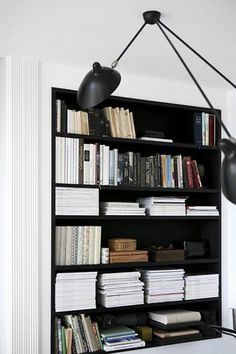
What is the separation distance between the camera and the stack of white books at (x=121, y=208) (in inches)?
142

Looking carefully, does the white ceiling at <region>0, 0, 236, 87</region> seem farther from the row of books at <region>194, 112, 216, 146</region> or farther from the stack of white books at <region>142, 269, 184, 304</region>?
the stack of white books at <region>142, 269, 184, 304</region>

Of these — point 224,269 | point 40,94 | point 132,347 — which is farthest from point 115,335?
point 40,94

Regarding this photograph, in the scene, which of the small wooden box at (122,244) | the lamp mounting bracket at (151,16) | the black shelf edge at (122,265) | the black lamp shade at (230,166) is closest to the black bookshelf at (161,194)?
the black shelf edge at (122,265)

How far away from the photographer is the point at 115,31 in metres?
2.85

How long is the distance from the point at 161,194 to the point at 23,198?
4.19 ft

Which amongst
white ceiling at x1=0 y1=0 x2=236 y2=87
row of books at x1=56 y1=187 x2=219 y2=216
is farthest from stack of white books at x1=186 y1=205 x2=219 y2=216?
white ceiling at x1=0 y1=0 x2=236 y2=87

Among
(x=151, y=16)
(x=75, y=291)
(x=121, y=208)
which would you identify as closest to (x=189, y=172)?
(x=121, y=208)

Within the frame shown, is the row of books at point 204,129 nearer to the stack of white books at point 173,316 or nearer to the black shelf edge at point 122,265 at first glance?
the black shelf edge at point 122,265

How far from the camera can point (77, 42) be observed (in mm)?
3039

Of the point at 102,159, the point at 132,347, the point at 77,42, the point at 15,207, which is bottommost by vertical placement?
the point at 132,347

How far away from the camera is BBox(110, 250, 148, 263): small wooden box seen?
3600mm

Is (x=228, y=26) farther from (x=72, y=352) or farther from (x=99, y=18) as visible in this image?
(x=72, y=352)

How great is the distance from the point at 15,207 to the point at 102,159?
740 millimetres

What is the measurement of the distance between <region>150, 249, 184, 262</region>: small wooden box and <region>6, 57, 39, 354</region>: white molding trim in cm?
99
